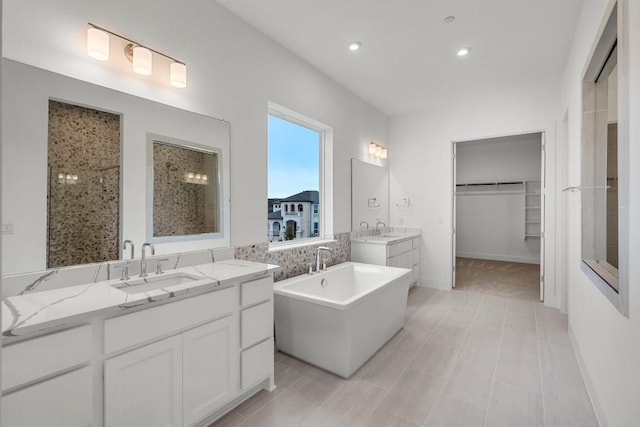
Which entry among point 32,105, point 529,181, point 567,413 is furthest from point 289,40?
point 529,181

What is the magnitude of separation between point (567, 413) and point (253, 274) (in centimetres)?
218

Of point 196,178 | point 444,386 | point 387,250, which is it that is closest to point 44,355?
point 196,178

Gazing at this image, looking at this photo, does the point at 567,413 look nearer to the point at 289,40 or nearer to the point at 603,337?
the point at 603,337

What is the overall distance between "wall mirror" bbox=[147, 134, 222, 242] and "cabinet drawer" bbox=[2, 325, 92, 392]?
2.95ft

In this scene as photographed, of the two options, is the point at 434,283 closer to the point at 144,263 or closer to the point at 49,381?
the point at 144,263

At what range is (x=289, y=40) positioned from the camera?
128 inches

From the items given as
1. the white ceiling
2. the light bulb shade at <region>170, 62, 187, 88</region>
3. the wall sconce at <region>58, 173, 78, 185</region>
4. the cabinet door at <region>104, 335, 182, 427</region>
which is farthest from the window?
the cabinet door at <region>104, 335, 182, 427</region>

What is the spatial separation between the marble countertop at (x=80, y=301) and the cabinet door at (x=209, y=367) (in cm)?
25

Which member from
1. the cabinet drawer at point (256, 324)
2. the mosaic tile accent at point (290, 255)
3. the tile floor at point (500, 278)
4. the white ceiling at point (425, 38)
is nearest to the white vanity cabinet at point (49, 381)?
the cabinet drawer at point (256, 324)

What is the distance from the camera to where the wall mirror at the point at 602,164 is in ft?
6.88

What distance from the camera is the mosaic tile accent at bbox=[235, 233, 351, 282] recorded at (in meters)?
2.95

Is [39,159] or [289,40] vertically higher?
[289,40]

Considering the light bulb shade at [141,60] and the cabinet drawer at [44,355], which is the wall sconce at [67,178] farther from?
the cabinet drawer at [44,355]

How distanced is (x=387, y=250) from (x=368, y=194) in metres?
0.99
